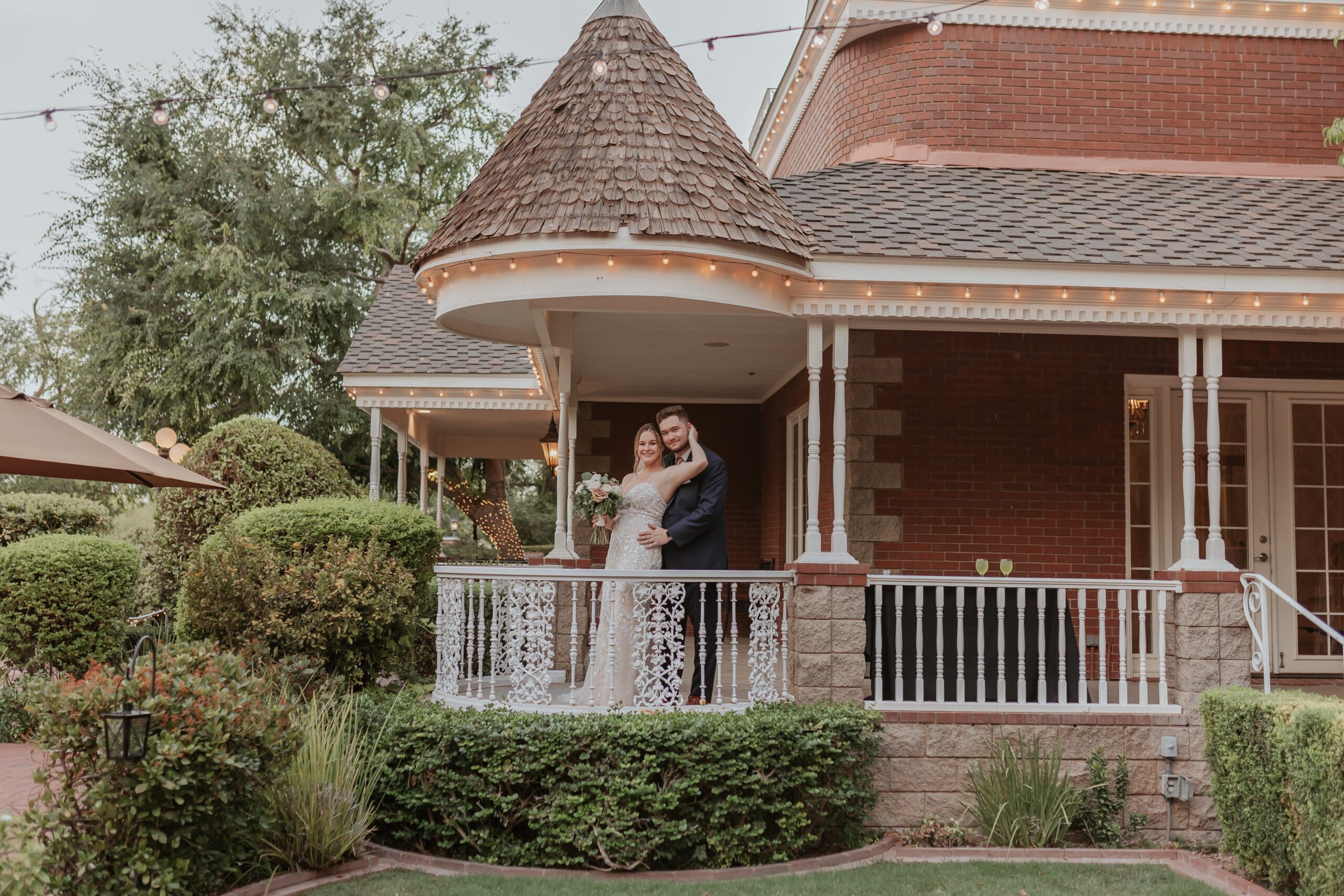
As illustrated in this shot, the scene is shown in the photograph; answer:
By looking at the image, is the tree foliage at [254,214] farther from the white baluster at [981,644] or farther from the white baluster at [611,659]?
the white baluster at [981,644]

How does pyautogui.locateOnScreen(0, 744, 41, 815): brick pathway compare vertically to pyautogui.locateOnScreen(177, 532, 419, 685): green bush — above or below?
below

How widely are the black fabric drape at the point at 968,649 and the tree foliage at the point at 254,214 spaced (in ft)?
57.0

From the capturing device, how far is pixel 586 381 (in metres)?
A: 11.5

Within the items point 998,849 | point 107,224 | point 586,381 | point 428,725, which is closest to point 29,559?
point 586,381

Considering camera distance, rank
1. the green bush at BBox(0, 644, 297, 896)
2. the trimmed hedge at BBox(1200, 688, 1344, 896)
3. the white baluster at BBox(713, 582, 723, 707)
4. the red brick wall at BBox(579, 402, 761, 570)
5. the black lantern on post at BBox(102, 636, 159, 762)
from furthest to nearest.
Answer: the red brick wall at BBox(579, 402, 761, 570), the white baluster at BBox(713, 582, 723, 707), the trimmed hedge at BBox(1200, 688, 1344, 896), the green bush at BBox(0, 644, 297, 896), the black lantern on post at BBox(102, 636, 159, 762)

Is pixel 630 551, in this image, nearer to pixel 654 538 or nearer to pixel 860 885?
pixel 654 538

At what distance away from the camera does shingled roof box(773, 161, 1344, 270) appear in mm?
7543

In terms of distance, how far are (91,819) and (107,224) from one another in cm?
2152

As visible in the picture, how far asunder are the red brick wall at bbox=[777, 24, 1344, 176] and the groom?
169 inches

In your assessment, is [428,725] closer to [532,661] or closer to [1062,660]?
[532,661]

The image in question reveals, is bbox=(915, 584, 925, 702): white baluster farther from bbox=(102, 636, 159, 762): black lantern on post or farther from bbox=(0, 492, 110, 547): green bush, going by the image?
bbox=(0, 492, 110, 547): green bush

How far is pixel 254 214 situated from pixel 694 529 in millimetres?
18725

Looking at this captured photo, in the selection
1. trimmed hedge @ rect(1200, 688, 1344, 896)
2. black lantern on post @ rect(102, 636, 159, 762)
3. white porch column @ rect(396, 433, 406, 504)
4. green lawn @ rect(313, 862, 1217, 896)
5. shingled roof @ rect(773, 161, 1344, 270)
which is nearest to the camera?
black lantern on post @ rect(102, 636, 159, 762)

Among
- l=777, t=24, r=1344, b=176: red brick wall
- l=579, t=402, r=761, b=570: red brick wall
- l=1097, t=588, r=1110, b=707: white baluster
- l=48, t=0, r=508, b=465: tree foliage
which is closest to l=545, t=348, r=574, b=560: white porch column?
l=579, t=402, r=761, b=570: red brick wall
